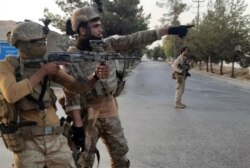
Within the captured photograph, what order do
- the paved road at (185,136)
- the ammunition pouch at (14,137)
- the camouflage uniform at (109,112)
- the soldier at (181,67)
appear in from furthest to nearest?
the soldier at (181,67) → the paved road at (185,136) → the camouflage uniform at (109,112) → the ammunition pouch at (14,137)

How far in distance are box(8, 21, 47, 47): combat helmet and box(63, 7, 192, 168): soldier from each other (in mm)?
774

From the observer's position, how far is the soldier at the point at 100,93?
4.13m

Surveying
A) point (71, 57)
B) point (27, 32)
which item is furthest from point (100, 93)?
point (27, 32)

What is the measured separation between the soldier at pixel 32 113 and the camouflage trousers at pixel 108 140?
83 centimetres

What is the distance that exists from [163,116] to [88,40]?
7169 millimetres

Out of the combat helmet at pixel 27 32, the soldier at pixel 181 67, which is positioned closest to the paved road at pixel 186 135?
the soldier at pixel 181 67

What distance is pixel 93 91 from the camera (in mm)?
4227

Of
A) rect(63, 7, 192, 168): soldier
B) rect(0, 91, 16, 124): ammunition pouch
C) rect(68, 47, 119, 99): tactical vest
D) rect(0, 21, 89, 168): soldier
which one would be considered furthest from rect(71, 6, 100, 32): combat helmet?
rect(0, 91, 16, 124): ammunition pouch

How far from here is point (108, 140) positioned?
14.2 feet

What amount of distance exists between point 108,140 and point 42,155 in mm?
1110

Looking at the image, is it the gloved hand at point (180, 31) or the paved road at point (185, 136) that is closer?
the gloved hand at point (180, 31)

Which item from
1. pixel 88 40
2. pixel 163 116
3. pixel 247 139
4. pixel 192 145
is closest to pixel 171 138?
pixel 192 145

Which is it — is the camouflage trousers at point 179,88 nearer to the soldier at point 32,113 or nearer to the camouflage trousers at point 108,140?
the camouflage trousers at point 108,140

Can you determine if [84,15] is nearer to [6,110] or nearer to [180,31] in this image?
[180,31]
